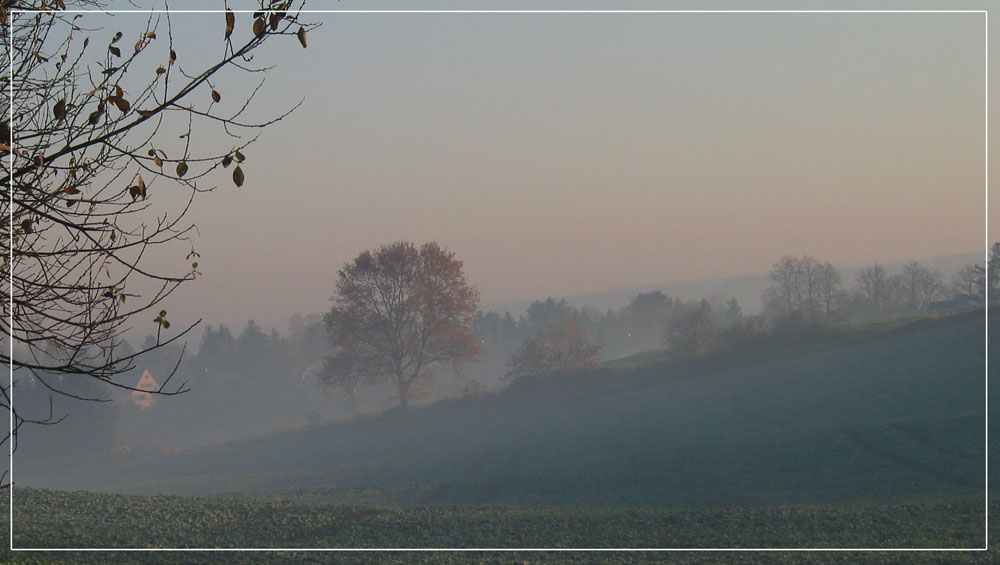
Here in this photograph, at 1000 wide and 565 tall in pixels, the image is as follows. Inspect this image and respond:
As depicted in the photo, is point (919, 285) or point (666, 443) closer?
point (919, 285)

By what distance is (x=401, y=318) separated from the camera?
12.2 m

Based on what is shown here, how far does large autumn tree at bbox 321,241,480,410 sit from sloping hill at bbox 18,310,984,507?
1.36 metres

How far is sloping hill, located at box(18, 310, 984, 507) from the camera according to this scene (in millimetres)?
13570

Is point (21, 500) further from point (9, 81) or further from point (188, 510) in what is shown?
point (9, 81)

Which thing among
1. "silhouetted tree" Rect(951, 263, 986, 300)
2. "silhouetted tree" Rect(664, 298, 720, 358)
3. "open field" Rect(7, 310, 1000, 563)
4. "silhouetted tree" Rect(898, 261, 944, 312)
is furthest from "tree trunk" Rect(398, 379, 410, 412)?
"silhouetted tree" Rect(951, 263, 986, 300)

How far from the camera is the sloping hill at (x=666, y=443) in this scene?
13.6m

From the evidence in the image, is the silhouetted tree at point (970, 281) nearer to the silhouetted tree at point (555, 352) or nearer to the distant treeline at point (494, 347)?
the distant treeline at point (494, 347)

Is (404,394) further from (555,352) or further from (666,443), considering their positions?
(666,443)

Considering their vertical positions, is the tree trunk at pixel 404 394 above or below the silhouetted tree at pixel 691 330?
below

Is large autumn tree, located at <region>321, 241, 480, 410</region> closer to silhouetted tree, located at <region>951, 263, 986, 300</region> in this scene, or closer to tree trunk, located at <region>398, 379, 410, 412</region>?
tree trunk, located at <region>398, 379, 410, 412</region>

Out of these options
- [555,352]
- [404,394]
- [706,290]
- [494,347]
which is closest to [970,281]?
[706,290]

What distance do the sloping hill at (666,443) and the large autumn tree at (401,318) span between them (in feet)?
4.46

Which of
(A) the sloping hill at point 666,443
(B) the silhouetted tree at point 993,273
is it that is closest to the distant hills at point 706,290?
(B) the silhouetted tree at point 993,273

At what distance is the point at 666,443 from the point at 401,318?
288 inches
